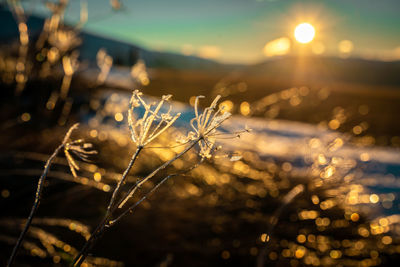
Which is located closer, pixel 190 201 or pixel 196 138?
pixel 196 138

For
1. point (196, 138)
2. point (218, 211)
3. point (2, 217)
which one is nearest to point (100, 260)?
point (2, 217)

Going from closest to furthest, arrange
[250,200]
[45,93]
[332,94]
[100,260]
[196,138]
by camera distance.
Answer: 1. [196,138]
2. [100,260]
3. [250,200]
4. [45,93]
5. [332,94]

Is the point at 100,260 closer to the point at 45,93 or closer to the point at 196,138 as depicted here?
the point at 196,138

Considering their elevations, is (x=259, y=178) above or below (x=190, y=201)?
above

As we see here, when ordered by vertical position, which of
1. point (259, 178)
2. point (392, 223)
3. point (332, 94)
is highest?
point (332, 94)

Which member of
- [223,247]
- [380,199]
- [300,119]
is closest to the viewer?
[223,247]

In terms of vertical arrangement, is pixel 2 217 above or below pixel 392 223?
below

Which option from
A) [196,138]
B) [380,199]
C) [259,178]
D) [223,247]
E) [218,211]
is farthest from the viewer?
[380,199]

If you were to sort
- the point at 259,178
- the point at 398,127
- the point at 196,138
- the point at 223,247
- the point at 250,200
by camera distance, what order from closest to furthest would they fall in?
the point at 196,138 → the point at 223,247 → the point at 250,200 → the point at 259,178 → the point at 398,127

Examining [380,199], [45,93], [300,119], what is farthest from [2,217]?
[300,119]

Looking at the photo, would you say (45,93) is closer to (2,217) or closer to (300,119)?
(2,217)
